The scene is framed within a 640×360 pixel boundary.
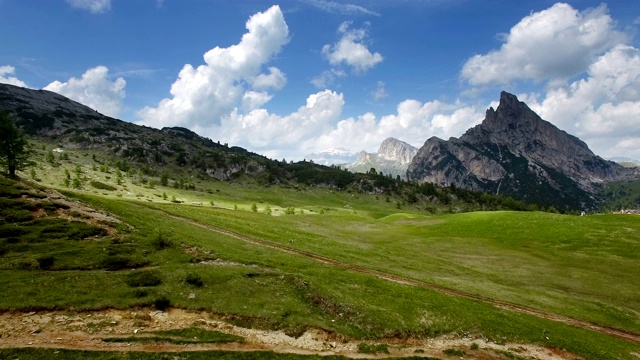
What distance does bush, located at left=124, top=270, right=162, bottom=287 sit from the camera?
107 ft

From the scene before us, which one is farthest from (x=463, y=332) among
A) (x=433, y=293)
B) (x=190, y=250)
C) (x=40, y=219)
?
(x=40, y=219)

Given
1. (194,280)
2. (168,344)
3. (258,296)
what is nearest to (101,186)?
(194,280)

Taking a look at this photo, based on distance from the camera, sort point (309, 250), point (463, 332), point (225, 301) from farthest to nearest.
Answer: point (309, 250), point (463, 332), point (225, 301)

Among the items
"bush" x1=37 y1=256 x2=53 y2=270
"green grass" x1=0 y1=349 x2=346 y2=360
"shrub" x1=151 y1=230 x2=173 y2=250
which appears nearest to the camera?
"green grass" x1=0 y1=349 x2=346 y2=360

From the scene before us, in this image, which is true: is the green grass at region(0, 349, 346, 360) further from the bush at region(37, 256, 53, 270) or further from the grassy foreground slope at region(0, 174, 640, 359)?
the bush at region(37, 256, 53, 270)

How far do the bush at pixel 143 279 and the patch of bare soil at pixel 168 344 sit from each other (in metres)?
4.12

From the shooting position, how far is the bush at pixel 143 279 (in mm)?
32750

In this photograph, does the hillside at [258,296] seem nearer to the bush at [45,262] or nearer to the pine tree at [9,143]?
the bush at [45,262]

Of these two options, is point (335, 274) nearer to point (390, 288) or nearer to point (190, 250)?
point (390, 288)

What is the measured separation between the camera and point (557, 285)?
57.8 metres

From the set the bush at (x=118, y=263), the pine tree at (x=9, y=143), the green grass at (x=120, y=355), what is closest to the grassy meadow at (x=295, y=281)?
the bush at (x=118, y=263)

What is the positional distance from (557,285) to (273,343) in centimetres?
5207

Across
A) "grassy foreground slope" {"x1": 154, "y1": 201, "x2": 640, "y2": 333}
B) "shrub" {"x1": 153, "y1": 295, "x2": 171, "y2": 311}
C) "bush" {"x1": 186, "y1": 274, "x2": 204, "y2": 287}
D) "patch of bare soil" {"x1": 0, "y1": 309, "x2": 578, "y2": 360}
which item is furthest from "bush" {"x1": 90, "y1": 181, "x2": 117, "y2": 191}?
"patch of bare soil" {"x1": 0, "y1": 309, "x2": 578, "y2": 360}

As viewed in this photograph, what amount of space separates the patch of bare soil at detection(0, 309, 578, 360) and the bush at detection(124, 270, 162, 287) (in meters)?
4.12
